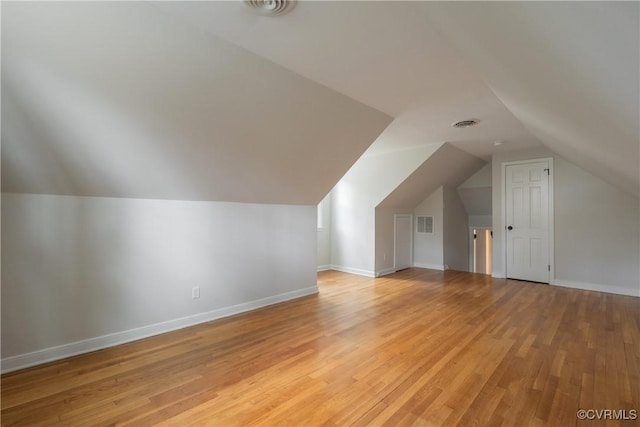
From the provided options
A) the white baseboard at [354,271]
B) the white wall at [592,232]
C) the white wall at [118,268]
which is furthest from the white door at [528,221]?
the white wall at [118,268]

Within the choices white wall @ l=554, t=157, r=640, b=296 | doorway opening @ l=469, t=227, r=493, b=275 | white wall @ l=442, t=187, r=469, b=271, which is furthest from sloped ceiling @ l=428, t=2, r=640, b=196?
doorway opening @ l=469, t=227, r=493, b=275

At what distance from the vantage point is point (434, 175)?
5504mm

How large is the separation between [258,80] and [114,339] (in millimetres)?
2644

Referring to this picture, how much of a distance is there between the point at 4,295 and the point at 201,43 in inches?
94.4

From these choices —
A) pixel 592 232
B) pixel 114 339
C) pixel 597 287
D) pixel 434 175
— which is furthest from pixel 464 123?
pixel 114 339

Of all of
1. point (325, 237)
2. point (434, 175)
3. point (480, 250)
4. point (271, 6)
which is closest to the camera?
point (271, 6)

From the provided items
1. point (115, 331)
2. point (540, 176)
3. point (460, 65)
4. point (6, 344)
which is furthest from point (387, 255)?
point (6, 344)

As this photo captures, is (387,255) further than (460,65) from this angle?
Yes

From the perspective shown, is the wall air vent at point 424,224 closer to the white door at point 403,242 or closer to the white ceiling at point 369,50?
the white door at point 403,242

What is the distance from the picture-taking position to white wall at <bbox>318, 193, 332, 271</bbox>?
19.7 ft

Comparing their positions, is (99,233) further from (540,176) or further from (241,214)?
(540,176)

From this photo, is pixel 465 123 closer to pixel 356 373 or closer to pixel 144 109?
pixel 356 373

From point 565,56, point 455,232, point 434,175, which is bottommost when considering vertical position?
point 455,232

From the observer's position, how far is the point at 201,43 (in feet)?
6.11
